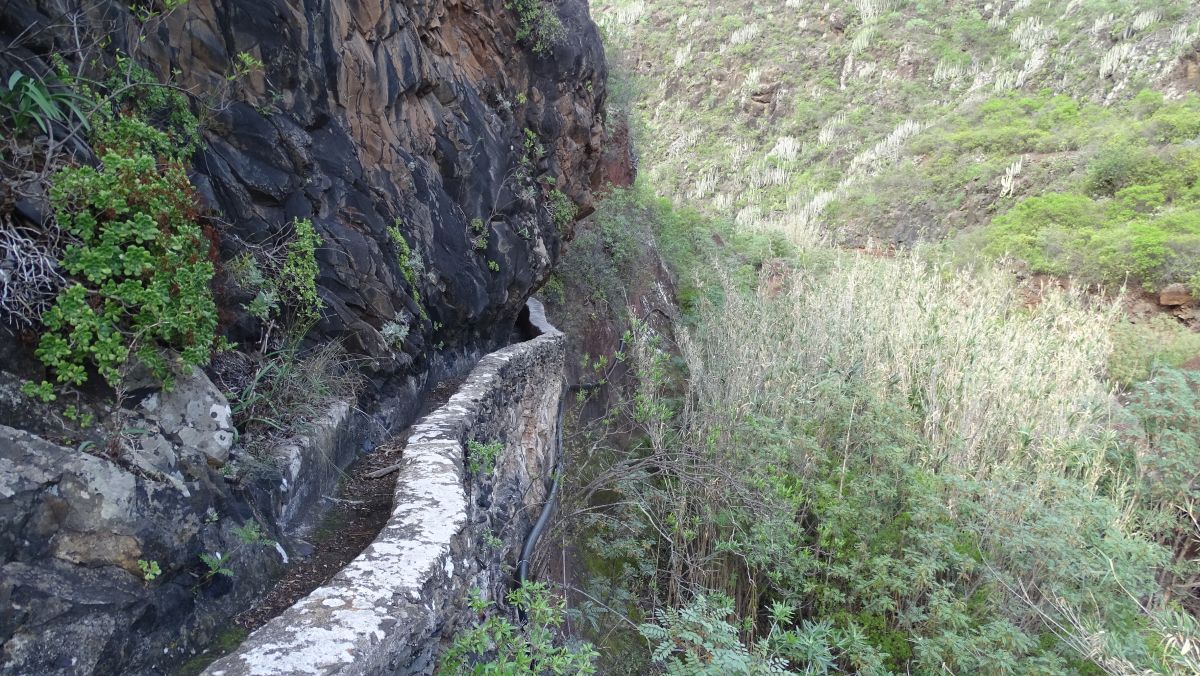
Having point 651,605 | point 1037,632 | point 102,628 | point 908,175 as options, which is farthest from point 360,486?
point 908,175

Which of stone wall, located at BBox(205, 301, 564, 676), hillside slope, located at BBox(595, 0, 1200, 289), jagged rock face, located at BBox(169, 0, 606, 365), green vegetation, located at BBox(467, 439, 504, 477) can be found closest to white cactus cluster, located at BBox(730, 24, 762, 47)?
hillside slope, located at BBox(595, 0, 1200, 289)

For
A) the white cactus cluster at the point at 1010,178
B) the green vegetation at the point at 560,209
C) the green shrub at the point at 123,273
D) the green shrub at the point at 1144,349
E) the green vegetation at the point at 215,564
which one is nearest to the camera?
the green shrub at the point at 123,273

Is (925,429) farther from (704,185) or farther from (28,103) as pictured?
(704,185)

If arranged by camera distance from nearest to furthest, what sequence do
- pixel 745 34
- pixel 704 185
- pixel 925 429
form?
1. pixel 925 429
2. pixel 704 185
3. pixel 745 34

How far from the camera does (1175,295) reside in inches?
448

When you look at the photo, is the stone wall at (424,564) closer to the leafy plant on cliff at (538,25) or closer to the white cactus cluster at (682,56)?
the leafy plant on cliff at (538,25)

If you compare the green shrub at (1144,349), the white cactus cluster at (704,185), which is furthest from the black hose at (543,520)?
the white cactus cluster at (704,185)

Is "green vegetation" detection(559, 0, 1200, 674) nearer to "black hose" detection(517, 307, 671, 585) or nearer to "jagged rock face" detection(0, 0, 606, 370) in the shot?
"black hose" detection(517, 307, 671, 585)

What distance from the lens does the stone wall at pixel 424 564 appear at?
2.17 metres

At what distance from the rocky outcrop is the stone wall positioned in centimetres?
51

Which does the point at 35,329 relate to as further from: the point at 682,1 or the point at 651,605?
the point at 682,1

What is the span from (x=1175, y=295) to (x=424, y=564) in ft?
49.0

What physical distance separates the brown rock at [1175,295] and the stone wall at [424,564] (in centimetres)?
1323

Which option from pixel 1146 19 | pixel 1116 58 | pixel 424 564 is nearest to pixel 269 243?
pixel 424 564
